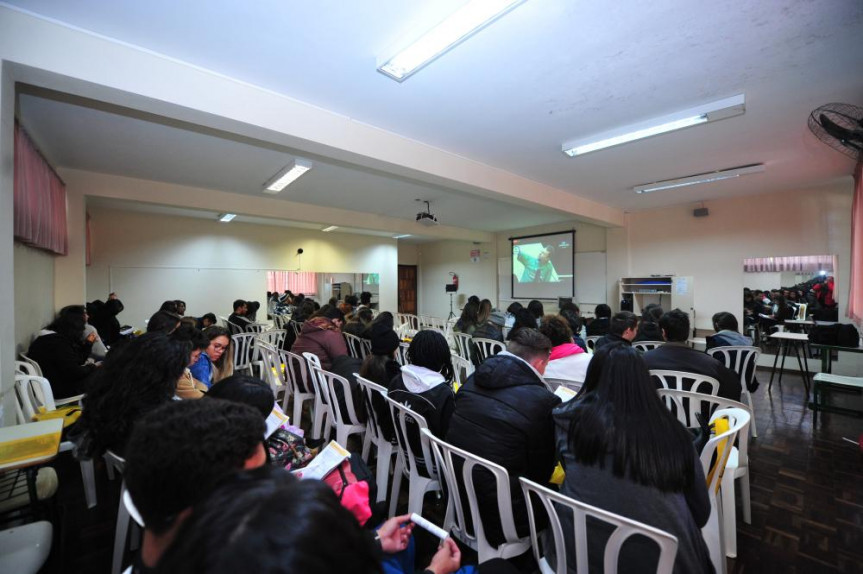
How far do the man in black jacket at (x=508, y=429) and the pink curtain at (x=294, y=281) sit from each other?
7270 millimetres

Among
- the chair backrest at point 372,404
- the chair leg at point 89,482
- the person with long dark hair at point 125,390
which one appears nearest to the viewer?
the person with long dark hair at point 125,390

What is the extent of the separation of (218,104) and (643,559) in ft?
10.3

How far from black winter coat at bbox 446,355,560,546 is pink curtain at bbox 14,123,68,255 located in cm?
333

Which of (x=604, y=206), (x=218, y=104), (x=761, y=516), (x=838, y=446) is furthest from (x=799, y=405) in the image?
(x=218, y=104)

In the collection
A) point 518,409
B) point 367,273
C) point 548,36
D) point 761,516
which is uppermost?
point 548,36

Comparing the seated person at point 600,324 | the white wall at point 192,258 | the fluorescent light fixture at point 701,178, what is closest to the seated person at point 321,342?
the seated person at point 600,324

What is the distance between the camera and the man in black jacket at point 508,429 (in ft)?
4.60

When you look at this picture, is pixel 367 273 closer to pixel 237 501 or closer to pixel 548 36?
pixel 548 36

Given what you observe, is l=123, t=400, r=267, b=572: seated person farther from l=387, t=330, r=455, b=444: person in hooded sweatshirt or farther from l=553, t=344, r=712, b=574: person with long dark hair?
l=387, t=330, r=455, b=444: person in hooded sweatshirt

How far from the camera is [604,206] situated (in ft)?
21.2

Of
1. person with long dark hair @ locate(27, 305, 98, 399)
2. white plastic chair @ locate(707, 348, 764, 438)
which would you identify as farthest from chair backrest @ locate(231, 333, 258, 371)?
white plastic chair @ locate(707, 348, 764, 438)

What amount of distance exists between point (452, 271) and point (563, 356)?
819cm

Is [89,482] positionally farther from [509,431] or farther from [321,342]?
[509,431]

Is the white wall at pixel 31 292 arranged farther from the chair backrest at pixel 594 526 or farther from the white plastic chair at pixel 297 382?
the chair backrest at pixel 594 526
